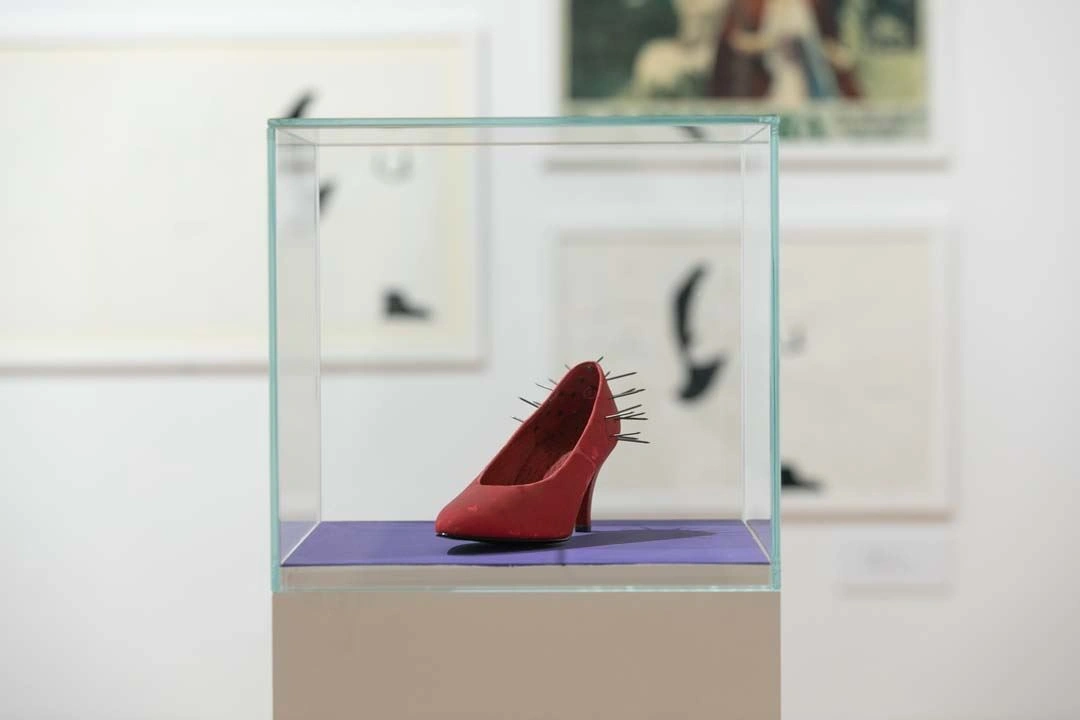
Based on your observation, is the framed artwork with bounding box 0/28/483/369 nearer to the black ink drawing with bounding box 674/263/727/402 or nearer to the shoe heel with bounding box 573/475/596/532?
the black ink drawing with bounding box 674/263/727/402

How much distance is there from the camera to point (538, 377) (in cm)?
115

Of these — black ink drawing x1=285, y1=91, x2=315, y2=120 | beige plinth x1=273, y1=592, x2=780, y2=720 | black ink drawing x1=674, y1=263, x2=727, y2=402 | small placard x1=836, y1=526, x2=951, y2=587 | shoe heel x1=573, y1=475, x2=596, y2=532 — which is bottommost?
small placard x1=836, y1=526, x2=951, y2=587

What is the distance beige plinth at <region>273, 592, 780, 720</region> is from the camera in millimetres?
1003

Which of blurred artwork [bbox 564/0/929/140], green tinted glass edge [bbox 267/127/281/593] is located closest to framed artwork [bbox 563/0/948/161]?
blurred artwork [bbox 564/0/929/140]

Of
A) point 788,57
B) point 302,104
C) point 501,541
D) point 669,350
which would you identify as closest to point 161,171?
point 302,104

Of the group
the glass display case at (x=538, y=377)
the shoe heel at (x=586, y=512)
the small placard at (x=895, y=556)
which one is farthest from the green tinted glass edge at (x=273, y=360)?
the small placard at (x=895, y=556)

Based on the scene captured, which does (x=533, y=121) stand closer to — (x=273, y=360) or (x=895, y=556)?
(x=273, y=360)

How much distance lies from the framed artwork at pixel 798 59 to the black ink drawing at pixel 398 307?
0.76 metres

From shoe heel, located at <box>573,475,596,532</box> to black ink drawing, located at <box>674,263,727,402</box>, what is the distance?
0.51ft

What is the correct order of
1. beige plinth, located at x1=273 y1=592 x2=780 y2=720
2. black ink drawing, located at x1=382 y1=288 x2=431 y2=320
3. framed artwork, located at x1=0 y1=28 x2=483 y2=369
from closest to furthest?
beige plinth, located at x1=273 y1=592 x2=780 y2=720 → black ink drawing, located at x1=382 y1=288 x2=431 y2=320 → framed artwork, located at x1=0 y1=28 x2=483 y2=369

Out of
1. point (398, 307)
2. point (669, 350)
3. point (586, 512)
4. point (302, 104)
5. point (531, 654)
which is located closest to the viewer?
point (531, 654)

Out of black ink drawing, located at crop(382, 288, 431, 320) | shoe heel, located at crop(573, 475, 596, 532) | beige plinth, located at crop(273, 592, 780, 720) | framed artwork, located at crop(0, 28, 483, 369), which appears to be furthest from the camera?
framed artwork, located at crop(0, 28, 483, 369)

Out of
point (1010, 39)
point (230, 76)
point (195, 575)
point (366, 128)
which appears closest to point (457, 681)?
point (366, 128)

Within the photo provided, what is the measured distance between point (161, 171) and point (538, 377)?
135cm
